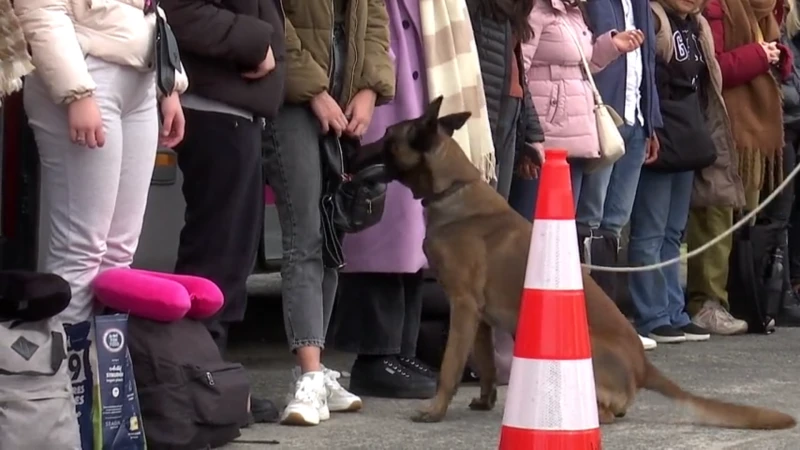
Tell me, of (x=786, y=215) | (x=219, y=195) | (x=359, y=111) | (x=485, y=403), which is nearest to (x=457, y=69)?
(x=359, y=111)

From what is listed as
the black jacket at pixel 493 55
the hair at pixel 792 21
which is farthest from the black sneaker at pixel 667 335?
the black jacket at pixel 493 55

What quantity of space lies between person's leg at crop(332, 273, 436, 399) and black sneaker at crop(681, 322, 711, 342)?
258 centimetres

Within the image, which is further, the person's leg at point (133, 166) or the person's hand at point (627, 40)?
the person's hand at point (627, 40)

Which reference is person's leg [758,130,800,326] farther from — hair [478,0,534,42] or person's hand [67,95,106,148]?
person's hand [67,95,106,148]

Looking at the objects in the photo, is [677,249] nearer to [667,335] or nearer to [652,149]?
[667,335]

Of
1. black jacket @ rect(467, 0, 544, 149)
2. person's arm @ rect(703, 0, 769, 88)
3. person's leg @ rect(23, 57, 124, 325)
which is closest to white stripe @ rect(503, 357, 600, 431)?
person's leg @ rect(23, 57, 124, 325)

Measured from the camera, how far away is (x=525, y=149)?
243 inches

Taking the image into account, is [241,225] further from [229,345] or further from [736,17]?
[736,17]

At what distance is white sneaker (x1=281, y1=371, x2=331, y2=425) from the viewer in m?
4.84

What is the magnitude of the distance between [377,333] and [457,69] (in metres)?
1.03

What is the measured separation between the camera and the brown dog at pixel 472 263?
5.13 meters

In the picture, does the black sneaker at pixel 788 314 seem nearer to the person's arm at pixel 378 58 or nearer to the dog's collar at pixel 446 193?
the dog's collar at pixel 446 193

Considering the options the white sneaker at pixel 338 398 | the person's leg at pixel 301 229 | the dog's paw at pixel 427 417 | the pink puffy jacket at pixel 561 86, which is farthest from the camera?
the pink puffy jacket at pixel 561 86

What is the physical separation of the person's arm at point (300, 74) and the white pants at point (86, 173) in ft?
2.65
